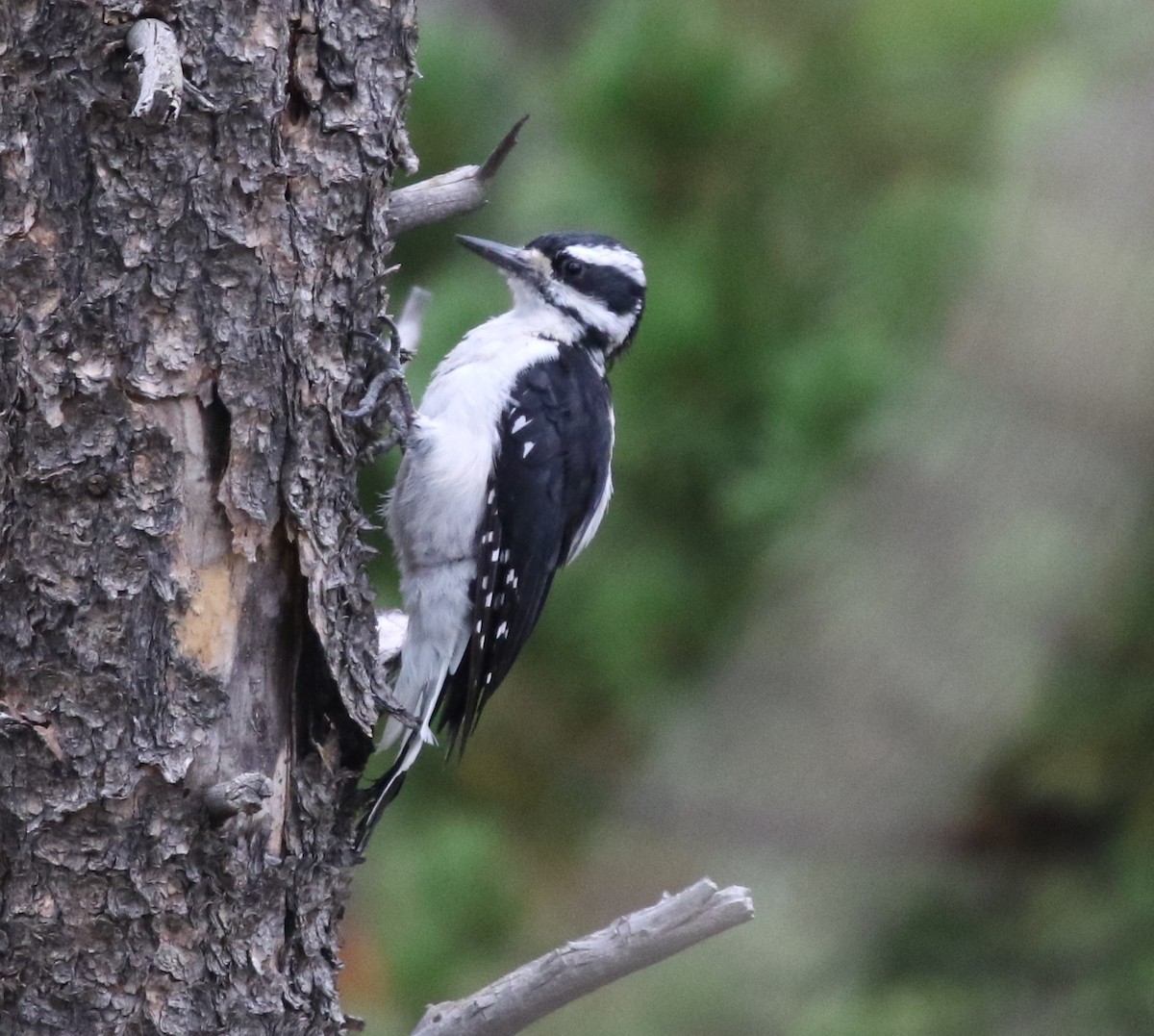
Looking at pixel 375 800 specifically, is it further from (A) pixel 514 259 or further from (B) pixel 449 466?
(A) pixel 514 259

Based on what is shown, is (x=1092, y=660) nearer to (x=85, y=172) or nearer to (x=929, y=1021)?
(x=929, y=1021)

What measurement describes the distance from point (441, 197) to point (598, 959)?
47.5 inches

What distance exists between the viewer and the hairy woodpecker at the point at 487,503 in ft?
9.43

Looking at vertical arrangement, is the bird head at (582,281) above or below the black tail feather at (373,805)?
above

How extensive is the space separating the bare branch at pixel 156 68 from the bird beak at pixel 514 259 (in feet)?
4.40

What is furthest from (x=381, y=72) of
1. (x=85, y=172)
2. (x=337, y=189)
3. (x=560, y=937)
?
(x=560, y=937)

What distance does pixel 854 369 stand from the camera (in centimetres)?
321

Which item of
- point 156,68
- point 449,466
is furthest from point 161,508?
point 449,466

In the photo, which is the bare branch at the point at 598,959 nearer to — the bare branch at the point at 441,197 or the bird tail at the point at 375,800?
the bird tail at the point at 375,800

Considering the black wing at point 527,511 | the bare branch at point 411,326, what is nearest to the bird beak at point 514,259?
the black wing at point 527,511

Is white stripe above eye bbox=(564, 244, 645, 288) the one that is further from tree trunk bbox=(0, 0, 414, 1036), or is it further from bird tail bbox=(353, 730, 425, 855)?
bird tail bbox=(353, 730, 425, 855)

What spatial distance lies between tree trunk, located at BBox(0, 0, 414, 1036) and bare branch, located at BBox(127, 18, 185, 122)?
→ 38 mm

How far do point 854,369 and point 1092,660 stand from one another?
2.65 feet

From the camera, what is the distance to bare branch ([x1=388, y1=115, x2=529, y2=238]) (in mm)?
2328
